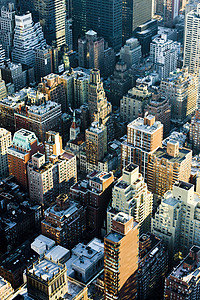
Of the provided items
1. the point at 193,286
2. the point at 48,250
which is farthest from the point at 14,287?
the point at 193,286

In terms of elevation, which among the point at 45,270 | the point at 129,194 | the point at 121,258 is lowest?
the point at 129,194

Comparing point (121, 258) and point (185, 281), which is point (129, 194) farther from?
point (185, 281)

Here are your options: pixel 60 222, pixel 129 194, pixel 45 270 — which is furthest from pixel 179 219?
pixel 45 270

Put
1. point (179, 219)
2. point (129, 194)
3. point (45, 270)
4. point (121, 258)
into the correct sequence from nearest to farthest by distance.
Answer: point (45, 270)
point (121, 258)
point (179, 219)
point (129, 194)

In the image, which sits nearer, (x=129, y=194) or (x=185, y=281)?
(x=185, y=281)

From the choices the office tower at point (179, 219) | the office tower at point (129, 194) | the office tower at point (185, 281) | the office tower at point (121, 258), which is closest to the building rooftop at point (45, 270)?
the office tower at point (121, 258)

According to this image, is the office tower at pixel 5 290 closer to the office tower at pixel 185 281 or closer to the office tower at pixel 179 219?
the office tower at pixel 185 281
